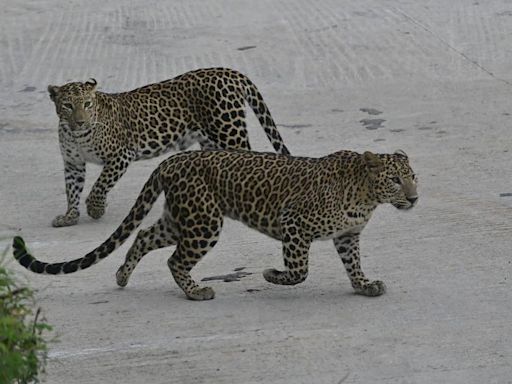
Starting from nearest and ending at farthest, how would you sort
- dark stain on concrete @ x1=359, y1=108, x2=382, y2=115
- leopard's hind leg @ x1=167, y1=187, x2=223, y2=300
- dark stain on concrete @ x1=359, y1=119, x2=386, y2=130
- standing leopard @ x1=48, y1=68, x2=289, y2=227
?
leopard's hind leg @ x1=167, y1=187, x2=223, y2=300 → standing leopard @ x1=48, y1=68, x2=289, y2=227 → dark stain on concrete @ x1=359, y1=119, x2=386, y2=130 → dark stain on concrete @ x1=359, y1=108, x2=382, y2=115

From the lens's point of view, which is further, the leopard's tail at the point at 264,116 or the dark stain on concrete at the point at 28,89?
the dark stain on concrete at the point at 28,89

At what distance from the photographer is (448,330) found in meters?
8.91

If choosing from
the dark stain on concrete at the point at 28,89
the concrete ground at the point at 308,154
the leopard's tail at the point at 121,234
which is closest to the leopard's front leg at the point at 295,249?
the concrete ground at the point at 308,154

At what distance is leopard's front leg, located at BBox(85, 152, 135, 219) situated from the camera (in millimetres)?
11703

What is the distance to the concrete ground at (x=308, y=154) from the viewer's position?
862 cm

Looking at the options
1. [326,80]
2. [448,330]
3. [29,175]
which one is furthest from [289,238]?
[326,80]

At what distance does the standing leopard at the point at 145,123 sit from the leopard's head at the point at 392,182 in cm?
230

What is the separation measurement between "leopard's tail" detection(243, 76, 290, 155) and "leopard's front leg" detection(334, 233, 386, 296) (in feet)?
7.11

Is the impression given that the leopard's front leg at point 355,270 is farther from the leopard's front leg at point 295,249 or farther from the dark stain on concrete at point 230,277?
the dark stain on concrete at point 230,277

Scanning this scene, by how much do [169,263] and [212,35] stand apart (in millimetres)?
7475

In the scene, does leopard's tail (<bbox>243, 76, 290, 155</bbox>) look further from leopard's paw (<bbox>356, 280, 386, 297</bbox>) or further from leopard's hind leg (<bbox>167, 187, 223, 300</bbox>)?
leopard's paw (<bbox>356, 280, 386, 297</bbox>)

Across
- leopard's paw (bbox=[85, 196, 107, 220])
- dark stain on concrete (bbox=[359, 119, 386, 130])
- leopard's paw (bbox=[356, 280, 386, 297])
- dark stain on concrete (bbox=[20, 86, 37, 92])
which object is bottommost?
dark stain on concrete (bbox=[20, 86, 37, 92])

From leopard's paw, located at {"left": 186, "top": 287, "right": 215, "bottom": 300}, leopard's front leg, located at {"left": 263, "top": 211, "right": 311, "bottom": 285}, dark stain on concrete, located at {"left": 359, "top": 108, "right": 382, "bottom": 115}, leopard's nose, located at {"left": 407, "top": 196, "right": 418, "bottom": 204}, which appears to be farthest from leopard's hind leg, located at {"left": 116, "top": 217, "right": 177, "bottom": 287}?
dark stain on concrete, located at {"left": 359, "top": 108, "right": 382, "bottom": 115}

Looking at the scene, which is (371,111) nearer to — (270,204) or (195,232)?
(270,204)
